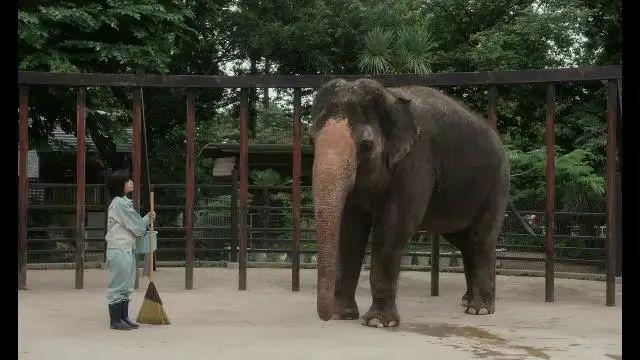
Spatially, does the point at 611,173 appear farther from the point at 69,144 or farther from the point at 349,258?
the point at 69,144

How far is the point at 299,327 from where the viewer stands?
240 inches

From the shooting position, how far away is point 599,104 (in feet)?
51.7

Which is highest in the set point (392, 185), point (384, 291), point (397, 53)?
point (397, 53)

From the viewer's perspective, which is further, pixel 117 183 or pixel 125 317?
pixel 117 183

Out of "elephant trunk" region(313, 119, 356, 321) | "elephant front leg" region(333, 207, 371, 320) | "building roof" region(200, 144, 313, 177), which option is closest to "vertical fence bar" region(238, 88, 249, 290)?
"elephant front leg" region(333, 207, 371, 320)

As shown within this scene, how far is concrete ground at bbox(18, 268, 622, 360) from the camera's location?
Result: 16.4 ft

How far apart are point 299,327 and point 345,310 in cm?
56

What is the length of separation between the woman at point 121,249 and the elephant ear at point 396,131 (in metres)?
2.18

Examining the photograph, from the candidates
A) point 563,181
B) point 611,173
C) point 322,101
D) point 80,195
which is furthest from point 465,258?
point 563,181

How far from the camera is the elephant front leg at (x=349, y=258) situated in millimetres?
6500

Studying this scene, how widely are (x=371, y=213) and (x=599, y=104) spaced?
10892mm

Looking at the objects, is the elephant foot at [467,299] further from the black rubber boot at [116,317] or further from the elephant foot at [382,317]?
the black rubber boot at [116,317]

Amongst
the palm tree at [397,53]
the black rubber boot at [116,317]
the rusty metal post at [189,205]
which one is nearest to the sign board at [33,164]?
the palm tree at [397,53]
